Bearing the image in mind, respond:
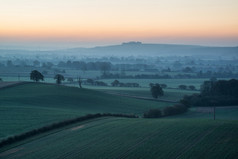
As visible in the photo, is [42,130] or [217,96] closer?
[42,130]

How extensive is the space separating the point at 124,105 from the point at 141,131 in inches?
1005

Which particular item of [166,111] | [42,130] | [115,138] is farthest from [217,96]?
[42,130]

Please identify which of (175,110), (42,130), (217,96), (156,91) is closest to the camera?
(42,130)

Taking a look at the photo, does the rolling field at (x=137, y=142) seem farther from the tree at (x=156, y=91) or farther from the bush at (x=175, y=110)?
the tree at (x=156, y=91)

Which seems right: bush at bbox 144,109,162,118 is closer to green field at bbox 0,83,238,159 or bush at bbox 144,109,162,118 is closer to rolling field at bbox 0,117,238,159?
green field at bbox 0,83,238,159

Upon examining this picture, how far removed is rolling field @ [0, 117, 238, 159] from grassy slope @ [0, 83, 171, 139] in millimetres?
4457

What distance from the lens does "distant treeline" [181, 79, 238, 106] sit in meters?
58.2

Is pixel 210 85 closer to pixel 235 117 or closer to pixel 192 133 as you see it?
pixel 235 117

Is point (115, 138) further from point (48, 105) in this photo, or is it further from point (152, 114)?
point (48, 105)

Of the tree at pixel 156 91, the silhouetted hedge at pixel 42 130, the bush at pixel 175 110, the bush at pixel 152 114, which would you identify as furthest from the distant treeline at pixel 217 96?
the silhouetted hedge at pixel 42 130

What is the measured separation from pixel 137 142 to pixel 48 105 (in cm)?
2503

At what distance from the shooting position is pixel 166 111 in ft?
159

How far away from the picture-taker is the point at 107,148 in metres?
23.2

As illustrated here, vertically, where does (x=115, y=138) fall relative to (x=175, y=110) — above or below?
above
